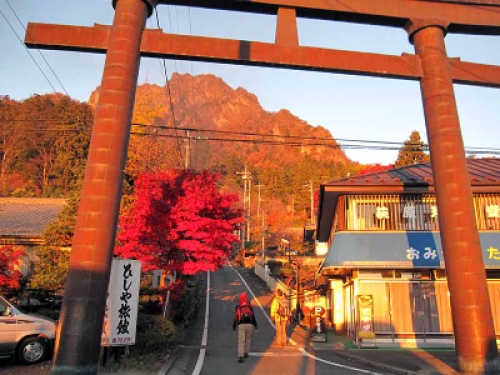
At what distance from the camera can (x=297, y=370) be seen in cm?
973

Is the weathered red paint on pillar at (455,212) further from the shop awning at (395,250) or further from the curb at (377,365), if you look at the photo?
the shop awning at (395,250)

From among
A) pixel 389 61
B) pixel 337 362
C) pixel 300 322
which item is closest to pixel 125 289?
pixel 337 362

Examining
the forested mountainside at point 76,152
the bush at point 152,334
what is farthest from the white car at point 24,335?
the forested mountainside at point 76,152

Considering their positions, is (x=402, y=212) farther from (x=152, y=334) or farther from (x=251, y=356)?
Result: (x=152, y=334)

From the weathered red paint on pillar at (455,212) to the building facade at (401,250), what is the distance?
5.66 meters

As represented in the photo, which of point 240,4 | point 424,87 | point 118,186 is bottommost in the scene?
point 118,186

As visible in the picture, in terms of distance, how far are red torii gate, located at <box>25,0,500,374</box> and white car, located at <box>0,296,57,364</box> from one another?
3675 millimetres

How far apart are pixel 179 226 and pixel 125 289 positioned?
4.79 metres

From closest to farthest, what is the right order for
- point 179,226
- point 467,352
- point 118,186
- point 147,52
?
point 118,186 → point 467,352 → point 147,52 → point 179,226

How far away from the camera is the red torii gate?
694 cm

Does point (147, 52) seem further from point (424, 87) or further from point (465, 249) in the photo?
point (465, 249)

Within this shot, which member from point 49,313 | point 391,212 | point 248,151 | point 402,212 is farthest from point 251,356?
point 248,151

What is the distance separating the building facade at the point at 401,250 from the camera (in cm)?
1430

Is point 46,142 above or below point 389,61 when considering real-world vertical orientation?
above
